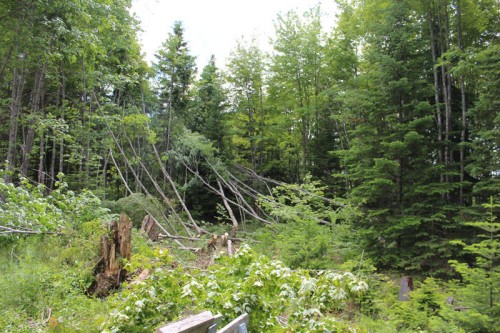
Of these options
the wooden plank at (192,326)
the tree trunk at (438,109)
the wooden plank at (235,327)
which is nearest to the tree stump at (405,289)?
the tree trunk at (438,109)

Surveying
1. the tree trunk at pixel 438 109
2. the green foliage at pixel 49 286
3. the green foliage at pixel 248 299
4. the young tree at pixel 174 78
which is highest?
the young tree at pixel 174 78

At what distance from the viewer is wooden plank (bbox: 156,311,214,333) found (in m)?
1.66

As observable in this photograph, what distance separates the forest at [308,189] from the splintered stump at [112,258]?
13 cm

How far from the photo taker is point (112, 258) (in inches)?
197

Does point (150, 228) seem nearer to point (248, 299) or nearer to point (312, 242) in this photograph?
point (312, 242)

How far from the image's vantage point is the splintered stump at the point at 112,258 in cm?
474

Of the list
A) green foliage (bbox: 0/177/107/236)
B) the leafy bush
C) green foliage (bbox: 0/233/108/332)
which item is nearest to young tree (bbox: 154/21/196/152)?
the leafy bush

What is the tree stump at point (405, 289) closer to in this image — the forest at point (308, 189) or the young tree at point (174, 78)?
the forest at point (308, 189)

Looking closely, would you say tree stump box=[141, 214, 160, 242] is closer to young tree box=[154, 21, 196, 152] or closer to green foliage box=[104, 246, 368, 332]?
green foliage box=[104, 246, 368, 332]

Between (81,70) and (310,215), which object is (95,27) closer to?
(81,70)

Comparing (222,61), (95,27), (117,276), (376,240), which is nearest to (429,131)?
(376,240)

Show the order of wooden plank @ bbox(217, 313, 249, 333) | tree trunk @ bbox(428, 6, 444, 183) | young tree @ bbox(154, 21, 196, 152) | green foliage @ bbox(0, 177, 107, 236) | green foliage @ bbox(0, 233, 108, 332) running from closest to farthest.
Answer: wooden plank @ bbox(217, 313, 249, 333)
green foliage @ bbox(0, 233, 108, 332)
green foliage @ bbox(0, 177, 107, 236)
tree trunk @ bbox(428, 6, 444, 183)
young tree @ bbox(154, 21, 196, 152)

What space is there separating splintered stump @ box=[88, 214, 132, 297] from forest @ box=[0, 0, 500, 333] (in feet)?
0.43

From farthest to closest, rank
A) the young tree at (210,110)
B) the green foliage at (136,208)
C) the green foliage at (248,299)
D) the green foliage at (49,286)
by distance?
the young tree at (210,110) → the green foliage at (136,208) → the green foliage at (49,286) → the green foliage at (248,299)
